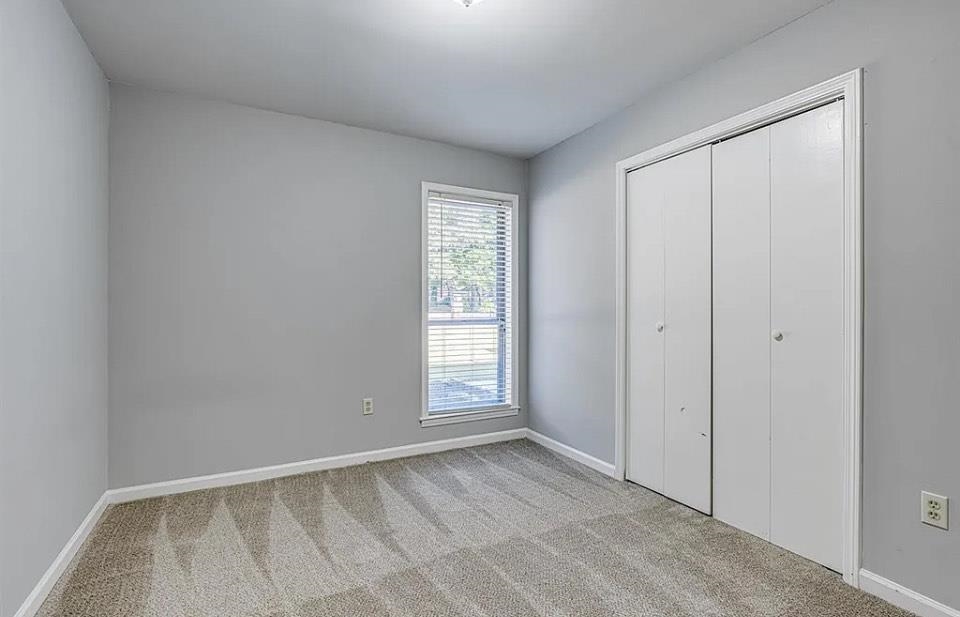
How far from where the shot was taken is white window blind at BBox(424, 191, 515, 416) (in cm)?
397

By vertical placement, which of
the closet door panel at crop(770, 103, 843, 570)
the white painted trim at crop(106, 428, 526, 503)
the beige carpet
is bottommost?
the beige carpet

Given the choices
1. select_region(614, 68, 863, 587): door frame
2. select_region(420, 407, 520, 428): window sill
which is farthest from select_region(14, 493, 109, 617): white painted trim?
select_region(614, 68, 863, 587): door frame

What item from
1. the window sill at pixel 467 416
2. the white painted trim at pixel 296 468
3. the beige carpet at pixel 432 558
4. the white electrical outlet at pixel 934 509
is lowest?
the beige carpet at pixel 432 558

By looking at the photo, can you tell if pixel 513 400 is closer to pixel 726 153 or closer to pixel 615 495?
pixel 615 495

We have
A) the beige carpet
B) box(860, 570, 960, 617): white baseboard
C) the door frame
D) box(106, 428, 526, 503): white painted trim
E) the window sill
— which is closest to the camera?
box(860, 570, 960, 617): white baseboard

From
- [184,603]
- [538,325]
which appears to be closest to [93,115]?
[184,603]

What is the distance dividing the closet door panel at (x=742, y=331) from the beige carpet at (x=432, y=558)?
0.69 ft

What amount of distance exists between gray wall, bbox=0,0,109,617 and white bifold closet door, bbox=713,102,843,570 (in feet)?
9.96

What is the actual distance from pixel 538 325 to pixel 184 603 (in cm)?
299

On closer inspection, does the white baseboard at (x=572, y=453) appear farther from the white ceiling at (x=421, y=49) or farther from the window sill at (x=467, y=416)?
the white ceiling at (x=421, y=49)

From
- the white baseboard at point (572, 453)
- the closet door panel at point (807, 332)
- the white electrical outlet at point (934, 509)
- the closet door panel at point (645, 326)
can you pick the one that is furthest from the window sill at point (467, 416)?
the white electrical outlet at point (934, 509)

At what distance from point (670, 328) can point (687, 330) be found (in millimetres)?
127

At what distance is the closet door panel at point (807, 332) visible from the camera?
215cm

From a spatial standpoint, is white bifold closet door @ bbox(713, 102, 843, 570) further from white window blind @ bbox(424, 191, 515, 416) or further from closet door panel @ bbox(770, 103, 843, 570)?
white window blind @ bbox(424, 191, 515, 416)
